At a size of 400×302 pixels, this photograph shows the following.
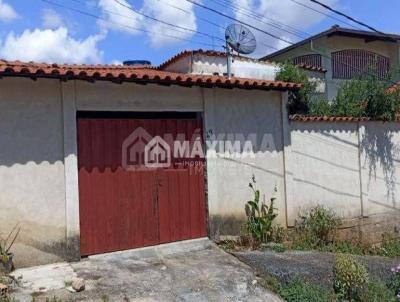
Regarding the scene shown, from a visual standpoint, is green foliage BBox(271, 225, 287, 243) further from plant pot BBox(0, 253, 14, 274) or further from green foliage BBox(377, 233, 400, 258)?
plant pot BBox(0, 253, 14, 274)

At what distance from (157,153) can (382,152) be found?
229 inches

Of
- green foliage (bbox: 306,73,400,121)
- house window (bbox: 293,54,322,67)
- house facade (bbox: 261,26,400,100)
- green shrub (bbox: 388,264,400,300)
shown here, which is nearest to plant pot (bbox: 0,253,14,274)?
green shrub (bbox: 388,264,400,300)

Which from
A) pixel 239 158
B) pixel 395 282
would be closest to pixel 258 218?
pixel 239 158

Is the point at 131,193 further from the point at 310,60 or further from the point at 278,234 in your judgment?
the point at 310,60

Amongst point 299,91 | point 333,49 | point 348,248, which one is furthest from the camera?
point 333,49

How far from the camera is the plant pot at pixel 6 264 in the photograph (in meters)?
→ 6.45

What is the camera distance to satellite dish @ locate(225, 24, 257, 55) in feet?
38.1

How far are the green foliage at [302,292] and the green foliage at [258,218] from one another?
6.21 feet

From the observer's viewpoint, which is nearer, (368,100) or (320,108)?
(368,100)

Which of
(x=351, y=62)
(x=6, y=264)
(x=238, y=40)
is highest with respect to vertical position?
(x=351, y=62)

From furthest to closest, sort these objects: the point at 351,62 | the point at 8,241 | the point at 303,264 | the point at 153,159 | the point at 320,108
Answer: the point at 351,62, the point at 320,108, the point at 153,159, the point at 303,264, the point at 8,241

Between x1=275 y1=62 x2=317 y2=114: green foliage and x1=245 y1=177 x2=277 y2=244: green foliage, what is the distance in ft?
10.3

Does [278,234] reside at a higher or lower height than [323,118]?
lower

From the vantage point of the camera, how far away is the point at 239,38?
1175 cm
